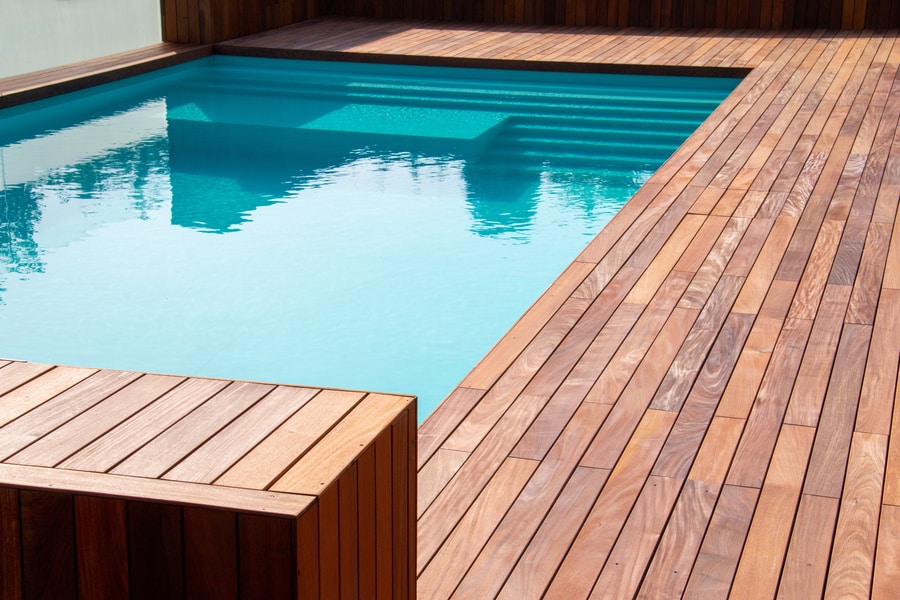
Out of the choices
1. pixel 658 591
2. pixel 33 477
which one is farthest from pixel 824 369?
pixel 33 477

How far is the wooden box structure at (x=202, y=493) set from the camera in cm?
134

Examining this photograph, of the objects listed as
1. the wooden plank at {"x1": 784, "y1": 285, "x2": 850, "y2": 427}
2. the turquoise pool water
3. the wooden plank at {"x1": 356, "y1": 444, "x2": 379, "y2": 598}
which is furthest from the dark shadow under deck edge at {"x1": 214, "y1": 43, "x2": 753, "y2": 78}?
the wooden plank at {"x1": 356, "y1": 444, "x2": 379, "y2": 598}

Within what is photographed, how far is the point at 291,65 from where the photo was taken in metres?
8.15

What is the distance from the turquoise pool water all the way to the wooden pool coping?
57 centimetres

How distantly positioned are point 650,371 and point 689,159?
2.41 metres

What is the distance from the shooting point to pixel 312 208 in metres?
5.24

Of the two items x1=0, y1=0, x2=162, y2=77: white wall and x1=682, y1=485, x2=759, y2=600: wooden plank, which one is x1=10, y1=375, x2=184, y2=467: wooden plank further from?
x1=0, y1=0, x2=162, y2=77: white wall

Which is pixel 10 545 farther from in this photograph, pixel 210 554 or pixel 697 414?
pixel 697 414

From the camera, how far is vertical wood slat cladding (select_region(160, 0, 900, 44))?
8.28 m

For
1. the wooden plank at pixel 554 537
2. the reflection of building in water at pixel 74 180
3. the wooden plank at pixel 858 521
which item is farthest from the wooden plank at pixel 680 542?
the reflection of building in water at pixel 74 180

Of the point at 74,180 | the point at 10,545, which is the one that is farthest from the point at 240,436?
the point at 74,180

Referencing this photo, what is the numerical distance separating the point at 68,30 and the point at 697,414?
5.68 meters

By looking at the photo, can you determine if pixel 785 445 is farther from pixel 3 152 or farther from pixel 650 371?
pixel 3 152

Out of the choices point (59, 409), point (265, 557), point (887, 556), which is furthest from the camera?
point (887, 556)
